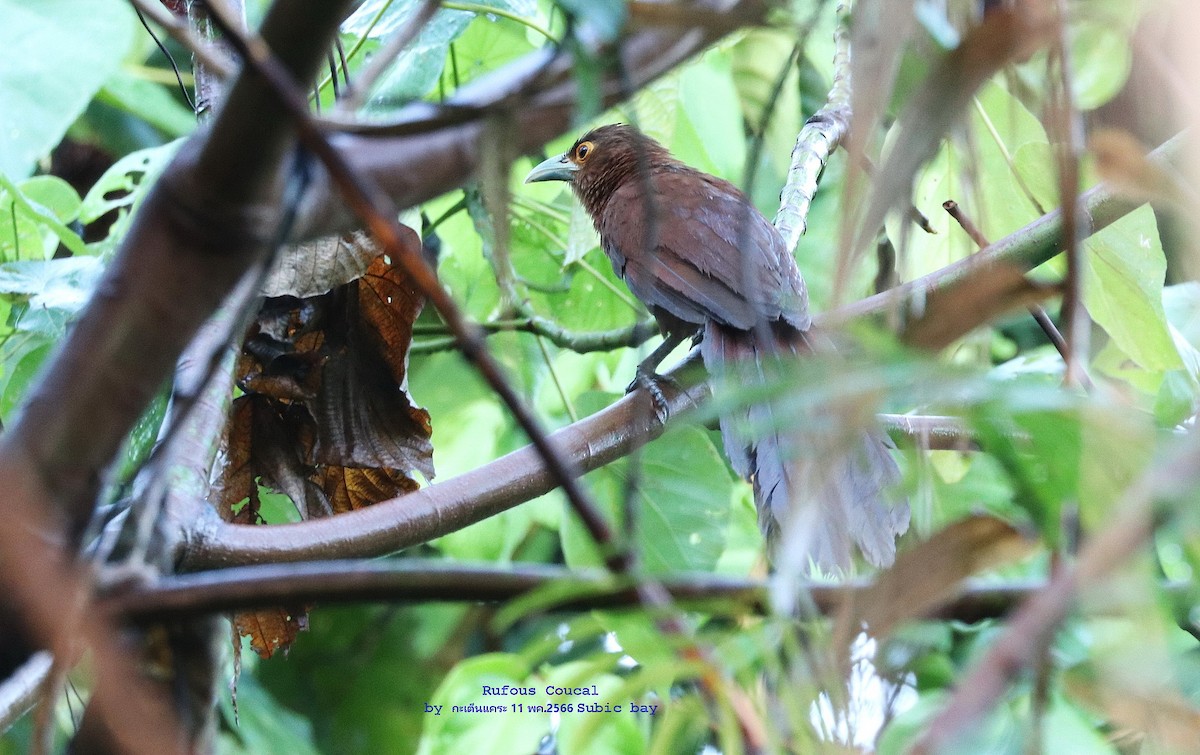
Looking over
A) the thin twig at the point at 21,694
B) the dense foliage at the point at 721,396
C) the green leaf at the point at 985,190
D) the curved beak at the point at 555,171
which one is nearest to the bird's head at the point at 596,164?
the curved beak at the point at 555,171

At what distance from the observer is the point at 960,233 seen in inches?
115

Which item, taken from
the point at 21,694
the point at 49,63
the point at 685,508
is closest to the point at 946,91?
the point at 21,694

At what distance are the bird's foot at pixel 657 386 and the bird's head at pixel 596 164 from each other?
47.3 inches

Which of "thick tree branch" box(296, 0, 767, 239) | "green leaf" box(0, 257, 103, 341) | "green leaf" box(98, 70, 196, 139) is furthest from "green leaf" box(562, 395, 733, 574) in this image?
"green leaf" box(98, 70, 196, 139)

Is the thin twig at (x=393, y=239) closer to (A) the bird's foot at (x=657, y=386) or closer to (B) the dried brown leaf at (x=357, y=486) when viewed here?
(B) the dried brown leaf at (x=357, y=486)

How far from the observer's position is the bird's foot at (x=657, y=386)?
2.77 m

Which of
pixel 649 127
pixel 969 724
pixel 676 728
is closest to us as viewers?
pixel 969 724

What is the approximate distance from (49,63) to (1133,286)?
261 centimetres

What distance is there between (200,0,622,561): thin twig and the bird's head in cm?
340

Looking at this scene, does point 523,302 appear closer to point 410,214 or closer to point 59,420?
point 410,214

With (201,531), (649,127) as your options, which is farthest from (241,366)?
(649,127)

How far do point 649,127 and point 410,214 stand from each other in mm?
741

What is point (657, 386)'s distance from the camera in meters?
Answer: 3.01

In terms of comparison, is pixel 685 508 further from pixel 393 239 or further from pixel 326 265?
pixel 393 239
